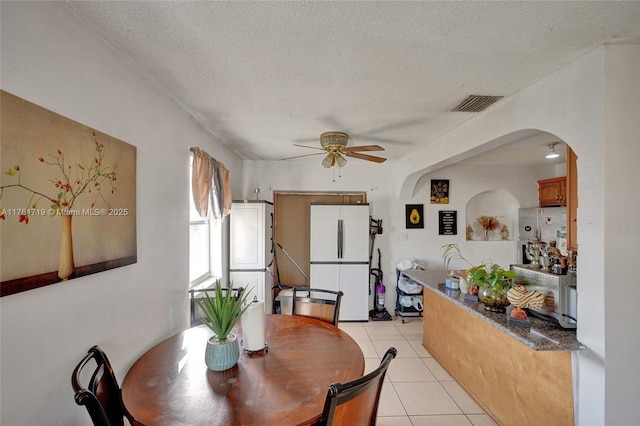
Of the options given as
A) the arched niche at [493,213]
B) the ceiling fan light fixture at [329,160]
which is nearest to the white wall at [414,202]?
the arched niche at [493,213]

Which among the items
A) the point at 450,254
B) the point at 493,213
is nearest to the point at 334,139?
the point at 450,254

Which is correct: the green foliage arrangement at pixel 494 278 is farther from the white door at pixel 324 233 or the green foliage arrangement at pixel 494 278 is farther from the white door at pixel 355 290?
the white door at pixel 324 233

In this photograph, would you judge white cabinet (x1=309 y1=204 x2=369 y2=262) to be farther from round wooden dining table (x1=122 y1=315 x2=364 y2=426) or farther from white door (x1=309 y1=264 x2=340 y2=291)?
round wooden dining table (x1=122 y1=315 x2=364 y2=426)

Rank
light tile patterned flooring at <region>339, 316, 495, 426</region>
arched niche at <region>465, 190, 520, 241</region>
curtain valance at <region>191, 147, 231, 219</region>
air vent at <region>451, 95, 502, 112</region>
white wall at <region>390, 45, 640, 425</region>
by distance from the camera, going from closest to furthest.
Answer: white wall at <region>390, 45, 640, 425</region> → air vent at <region>451, 95, 502, 112</region> → light tile patterned flooring at <region>339, 316, 495, 426</region> → curtain valance at <region>191, 147, 231, 219</region> → arched niche at <region>465, 190, 520, 241</region>

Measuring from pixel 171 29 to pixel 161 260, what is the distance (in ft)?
4.71

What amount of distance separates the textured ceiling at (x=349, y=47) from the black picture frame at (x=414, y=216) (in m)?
2.50

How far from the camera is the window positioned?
9.98 ft

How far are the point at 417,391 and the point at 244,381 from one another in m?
1.97

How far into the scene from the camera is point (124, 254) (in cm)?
155

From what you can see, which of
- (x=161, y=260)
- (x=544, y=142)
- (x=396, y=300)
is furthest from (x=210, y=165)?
(x=544, y=142)

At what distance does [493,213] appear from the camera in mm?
4973

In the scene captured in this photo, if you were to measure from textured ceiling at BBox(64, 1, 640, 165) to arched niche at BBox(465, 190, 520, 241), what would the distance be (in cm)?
313

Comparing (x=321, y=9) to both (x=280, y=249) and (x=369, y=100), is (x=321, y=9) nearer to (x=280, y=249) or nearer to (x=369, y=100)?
(x=369, y=100)

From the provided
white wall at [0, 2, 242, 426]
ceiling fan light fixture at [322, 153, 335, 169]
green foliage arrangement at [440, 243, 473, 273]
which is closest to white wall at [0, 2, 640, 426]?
white wall at [0, 2, 242, 426]
